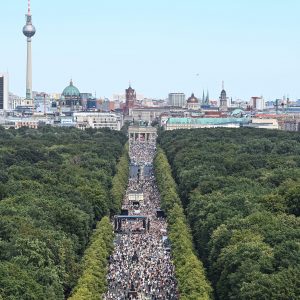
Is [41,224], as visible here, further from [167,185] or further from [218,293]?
[167,185]

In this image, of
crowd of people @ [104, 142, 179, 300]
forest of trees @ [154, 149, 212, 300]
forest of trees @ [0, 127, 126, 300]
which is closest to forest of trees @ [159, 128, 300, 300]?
forest of trees @ [154, 149, 212, 300]

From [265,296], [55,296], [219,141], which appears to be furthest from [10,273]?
[219,141]

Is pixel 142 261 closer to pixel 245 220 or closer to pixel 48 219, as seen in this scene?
pixel 48 219

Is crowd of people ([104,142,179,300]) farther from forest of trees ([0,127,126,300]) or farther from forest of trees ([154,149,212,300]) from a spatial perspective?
forest of trees ([0,127,126,300])

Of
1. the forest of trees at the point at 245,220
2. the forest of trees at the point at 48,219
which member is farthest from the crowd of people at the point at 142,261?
the forest of trees at the point at 245,220

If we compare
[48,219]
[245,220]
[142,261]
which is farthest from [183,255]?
[48,219]

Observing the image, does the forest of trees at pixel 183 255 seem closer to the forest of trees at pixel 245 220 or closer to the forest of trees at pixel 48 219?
the forest of trees at pixel 245 220

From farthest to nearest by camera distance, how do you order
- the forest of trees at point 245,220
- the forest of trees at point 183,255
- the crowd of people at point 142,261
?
the crowd of people at point 142,261, the forest of trees at point 183,255, the forest of trees at point 245,220
